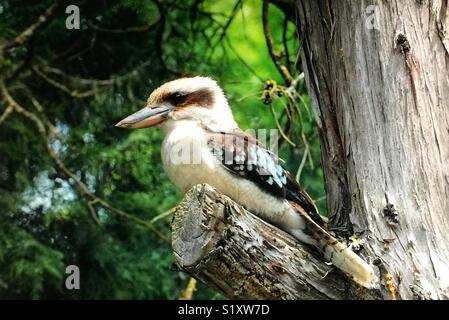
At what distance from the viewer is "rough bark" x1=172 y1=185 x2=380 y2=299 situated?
8.69ft

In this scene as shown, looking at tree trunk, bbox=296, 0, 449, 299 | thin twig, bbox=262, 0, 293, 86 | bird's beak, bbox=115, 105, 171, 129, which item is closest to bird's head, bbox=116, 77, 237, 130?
bird's beak, bbox=115, 105, 171, 129

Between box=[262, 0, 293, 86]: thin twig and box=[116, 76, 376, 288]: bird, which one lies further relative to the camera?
box=[262, 0, 293, 86]: thin twig

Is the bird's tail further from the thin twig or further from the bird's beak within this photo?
the thin twig

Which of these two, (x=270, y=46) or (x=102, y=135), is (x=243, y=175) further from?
(x=102, y=135)

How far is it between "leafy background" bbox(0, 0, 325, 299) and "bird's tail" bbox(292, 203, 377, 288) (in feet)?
6.54

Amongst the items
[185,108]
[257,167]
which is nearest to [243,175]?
[257,167]

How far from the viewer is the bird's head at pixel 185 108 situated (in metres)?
3.38

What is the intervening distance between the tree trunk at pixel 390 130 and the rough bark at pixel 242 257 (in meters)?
0.20

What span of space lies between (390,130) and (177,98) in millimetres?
972

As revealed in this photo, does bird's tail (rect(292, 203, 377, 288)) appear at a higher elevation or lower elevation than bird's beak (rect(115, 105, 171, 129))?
lower

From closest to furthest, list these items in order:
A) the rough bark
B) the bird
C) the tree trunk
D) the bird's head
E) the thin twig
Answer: the rough bark, the tree trunk, the bird, the bird's head, the thin twig

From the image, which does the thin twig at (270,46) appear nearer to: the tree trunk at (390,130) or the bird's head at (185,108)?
the bird's head at (185,108)

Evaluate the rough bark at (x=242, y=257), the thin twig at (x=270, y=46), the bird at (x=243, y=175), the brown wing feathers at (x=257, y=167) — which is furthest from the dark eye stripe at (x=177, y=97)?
the thin twig at (x=270, y=46)

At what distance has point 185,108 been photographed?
340cm
